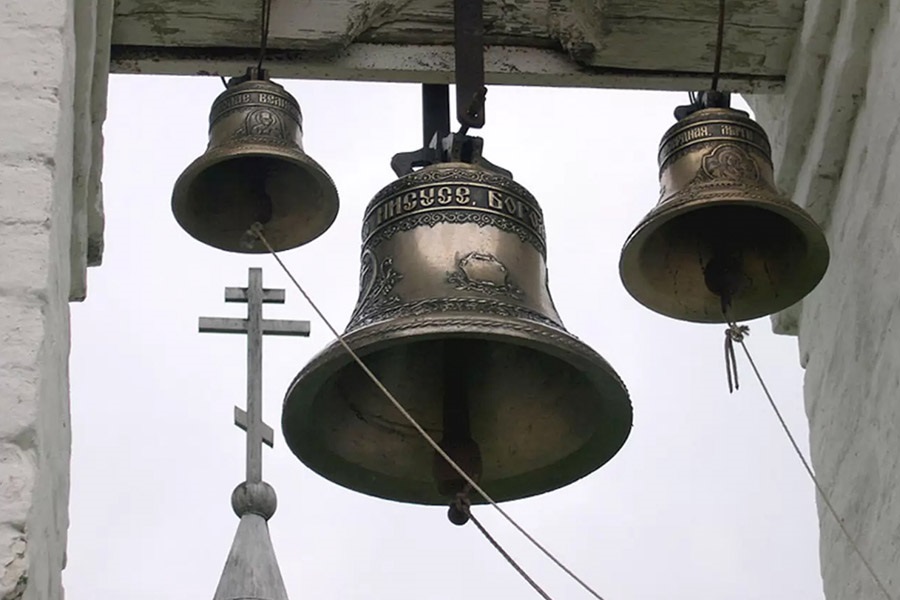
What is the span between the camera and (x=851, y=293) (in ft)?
11.0

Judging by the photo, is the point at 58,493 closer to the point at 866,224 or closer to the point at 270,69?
the point at 270,69

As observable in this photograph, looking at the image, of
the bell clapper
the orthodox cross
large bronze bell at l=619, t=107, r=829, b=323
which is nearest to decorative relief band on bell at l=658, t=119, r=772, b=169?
large bronze bell at l=619, t=107, r=829, b=323

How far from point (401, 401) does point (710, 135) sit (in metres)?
0.75

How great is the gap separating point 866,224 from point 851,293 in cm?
15

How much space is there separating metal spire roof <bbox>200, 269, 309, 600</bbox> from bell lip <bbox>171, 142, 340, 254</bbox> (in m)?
3.72

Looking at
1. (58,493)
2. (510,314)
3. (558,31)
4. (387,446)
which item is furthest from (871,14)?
(58,493)

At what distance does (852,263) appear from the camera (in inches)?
132

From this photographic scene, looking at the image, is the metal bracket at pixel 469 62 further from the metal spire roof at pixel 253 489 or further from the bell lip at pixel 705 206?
the metal spire roof at pixel 253 489

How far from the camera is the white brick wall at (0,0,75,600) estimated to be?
6.96 feet

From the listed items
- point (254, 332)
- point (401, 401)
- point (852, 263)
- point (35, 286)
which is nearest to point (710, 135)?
point (852, 263)

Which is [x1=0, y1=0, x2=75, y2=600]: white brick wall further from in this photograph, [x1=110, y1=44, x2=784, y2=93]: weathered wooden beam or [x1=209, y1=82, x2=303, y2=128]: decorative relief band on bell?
[x1=110, y1=44, x2=784, y2=93]: weathered wooden beam

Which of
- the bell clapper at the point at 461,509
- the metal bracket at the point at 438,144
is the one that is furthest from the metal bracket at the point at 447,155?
the bell clapper at the point at 461,509

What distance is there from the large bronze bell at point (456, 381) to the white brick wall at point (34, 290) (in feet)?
1.85

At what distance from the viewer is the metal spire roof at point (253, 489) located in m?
6.96
